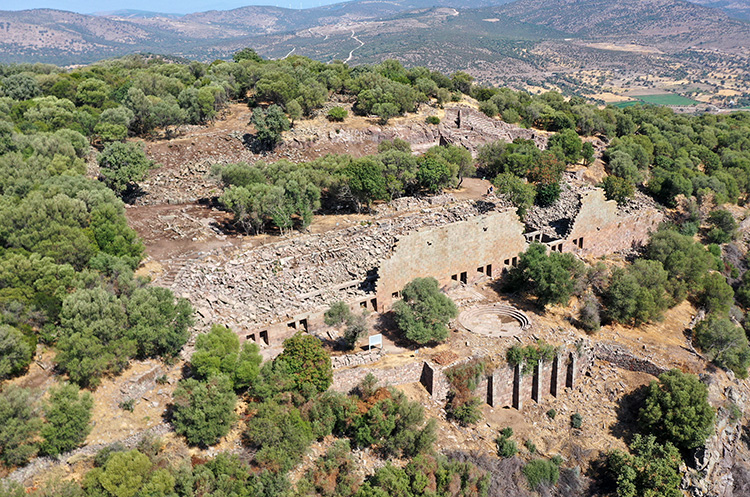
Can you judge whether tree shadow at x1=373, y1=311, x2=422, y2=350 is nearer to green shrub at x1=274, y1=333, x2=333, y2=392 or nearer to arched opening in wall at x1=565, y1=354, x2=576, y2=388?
green shrub at x1=274, y1=333, x2=333, y2=392

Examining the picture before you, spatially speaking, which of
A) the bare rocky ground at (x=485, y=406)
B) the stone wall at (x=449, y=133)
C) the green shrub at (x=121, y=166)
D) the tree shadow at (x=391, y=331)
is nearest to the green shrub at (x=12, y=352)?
the bare rocky ground at (x=485, y=406)

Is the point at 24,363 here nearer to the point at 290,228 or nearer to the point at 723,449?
the point at 290,228

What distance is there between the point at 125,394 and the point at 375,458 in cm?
1130

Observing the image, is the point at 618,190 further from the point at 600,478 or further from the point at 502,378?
the point at 600,478

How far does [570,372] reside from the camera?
29609mm

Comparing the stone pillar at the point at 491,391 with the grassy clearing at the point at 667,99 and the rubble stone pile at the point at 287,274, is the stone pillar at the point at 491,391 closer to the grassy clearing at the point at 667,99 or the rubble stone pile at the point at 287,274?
the rubble stone pile at the point at 287,274

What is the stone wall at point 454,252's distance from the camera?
3219 cm

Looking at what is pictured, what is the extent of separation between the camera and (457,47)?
179 m

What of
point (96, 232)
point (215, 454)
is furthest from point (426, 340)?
point (96, 232)

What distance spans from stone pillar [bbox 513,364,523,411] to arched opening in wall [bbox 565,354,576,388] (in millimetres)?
3048

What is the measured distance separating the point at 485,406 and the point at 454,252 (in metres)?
9.95

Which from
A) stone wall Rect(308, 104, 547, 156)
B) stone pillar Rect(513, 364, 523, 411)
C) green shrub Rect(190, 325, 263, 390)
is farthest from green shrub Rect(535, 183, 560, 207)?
green shrub Rect(190, 325, 263, 390)

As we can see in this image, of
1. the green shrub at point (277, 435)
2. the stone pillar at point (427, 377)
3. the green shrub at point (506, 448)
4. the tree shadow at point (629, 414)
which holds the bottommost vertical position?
the tree shadow at point (629, 414)

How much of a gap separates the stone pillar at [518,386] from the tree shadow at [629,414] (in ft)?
15.0
